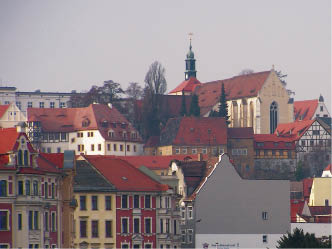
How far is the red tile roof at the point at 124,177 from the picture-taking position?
5182 inches

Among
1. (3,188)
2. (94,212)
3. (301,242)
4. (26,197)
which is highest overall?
(3,188)

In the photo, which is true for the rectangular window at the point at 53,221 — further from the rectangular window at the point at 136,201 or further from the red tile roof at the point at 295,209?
the red tile roof at the point at 295,209

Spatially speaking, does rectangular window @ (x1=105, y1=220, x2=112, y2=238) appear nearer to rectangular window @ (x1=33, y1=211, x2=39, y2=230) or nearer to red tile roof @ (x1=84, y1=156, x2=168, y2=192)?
red tile roof @ (x1=84, y1=156, x2=168, y2=192)

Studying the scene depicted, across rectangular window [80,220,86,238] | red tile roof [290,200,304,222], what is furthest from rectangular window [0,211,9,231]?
red tile roof [290,200,304,222]

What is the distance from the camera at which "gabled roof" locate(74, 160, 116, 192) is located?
127 m

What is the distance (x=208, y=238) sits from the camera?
155000 millimetres

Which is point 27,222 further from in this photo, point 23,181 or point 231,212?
point 231,212

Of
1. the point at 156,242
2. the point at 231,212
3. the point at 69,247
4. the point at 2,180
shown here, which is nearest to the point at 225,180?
the point at 231,212

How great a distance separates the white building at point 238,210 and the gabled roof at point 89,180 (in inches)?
975

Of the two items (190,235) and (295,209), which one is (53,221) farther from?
(295,209)

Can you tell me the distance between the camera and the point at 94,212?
127375 millimetres

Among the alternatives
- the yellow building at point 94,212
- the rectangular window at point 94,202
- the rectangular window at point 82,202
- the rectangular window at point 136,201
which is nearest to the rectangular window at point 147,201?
the rectangular window at point 136,201

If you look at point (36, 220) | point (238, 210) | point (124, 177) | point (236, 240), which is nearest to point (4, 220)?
point (36, 220)

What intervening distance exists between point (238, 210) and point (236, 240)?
9.41 ft
